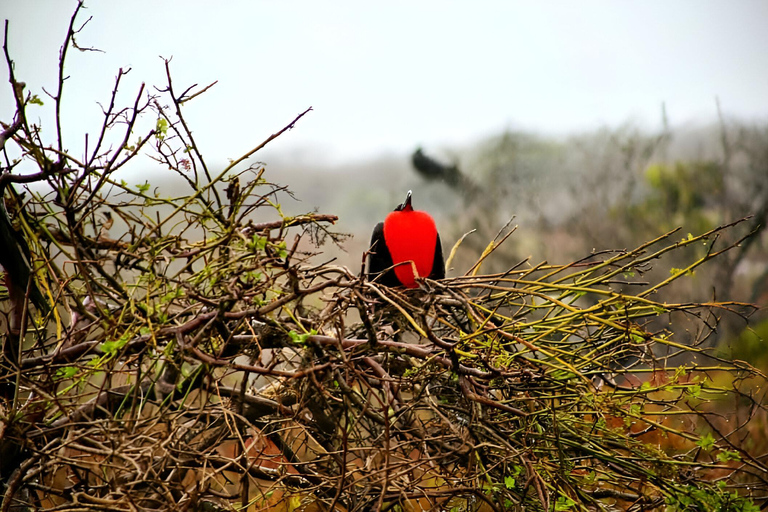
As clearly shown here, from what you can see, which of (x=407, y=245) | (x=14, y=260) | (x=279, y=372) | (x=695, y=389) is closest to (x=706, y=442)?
(x=695, y=389)

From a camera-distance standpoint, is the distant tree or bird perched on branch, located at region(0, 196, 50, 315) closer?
the distant tree

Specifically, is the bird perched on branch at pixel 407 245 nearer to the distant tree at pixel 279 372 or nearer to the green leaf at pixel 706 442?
the distant tree at pixel 279 372

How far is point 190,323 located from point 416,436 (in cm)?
32

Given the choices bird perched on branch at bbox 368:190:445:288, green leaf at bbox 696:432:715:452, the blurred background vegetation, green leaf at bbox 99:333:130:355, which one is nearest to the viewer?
green leaf at bbox 99:333:130:355

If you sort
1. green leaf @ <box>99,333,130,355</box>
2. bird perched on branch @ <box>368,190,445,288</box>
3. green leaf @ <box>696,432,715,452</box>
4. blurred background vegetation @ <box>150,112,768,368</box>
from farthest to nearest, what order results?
blurred background vegetation @ <box>150,112,768,368</box> < bird perched on branch @ <box>368,190,445,288</box> < green leaf @ <box>696,432,715,452</box> < green leaf @ <box>99,333,130,355</box>

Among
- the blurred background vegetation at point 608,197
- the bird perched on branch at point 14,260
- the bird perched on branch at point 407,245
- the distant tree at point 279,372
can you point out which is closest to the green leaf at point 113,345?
the distant tree at point 279,372

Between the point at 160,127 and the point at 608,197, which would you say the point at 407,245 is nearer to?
the point at 160,127

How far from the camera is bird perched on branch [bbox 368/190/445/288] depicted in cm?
106

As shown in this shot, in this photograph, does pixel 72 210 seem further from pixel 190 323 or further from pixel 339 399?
pixel 339 399

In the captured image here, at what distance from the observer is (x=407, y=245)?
1.06m

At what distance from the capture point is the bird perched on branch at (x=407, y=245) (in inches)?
41.6

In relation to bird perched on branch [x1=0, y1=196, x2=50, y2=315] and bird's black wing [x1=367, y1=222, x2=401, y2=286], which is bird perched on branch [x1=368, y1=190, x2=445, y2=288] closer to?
bird's black wing [x1=367, y1=222, x2=401, y2=286]

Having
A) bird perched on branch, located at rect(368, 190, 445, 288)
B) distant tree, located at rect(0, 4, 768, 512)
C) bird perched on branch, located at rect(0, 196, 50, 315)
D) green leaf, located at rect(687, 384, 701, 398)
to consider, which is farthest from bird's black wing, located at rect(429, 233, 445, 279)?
bird perched on branch, located at rect(0, 196, 50, 315)

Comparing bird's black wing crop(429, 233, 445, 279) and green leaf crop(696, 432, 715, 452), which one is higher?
bird's black wing crop(429, 233, 445, 279)
